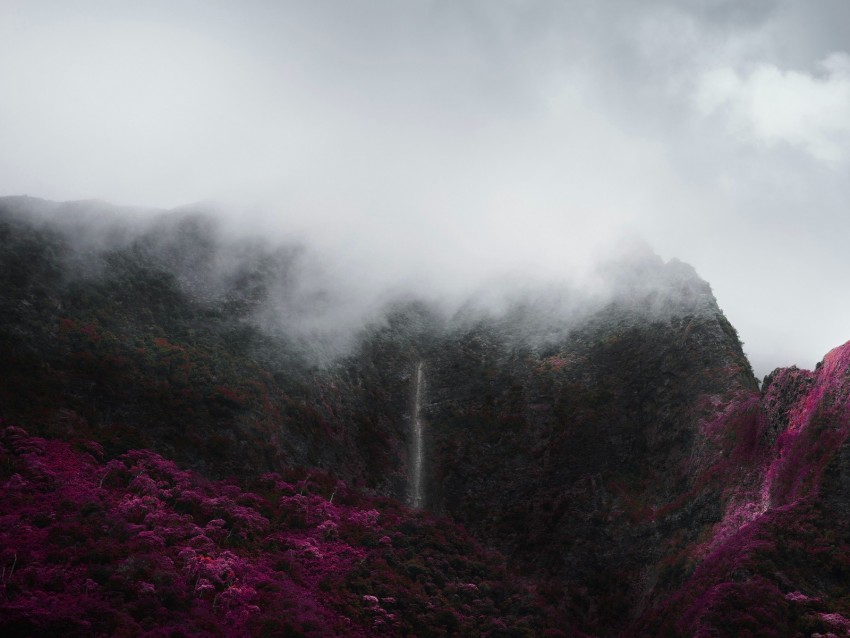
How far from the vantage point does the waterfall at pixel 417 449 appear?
60.4 metres

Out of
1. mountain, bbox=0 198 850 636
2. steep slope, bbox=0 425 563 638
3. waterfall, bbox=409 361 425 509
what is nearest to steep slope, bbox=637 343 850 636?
mountain, bbox=0 198 850 636

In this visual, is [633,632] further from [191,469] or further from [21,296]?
[21,296]

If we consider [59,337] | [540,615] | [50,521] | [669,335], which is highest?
[669,335]

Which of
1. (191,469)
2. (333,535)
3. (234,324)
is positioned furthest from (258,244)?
(333,535)

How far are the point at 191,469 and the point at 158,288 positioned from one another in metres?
23.8

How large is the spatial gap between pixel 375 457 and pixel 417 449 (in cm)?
610


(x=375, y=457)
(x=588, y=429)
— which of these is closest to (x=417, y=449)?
(x=375, y=457)

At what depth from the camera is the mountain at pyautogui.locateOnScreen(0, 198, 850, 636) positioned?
115ft

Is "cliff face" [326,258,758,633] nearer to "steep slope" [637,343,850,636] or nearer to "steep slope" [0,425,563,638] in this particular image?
"steep slope" [637,343,850,636]

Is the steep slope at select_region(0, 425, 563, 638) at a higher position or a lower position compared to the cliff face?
lower

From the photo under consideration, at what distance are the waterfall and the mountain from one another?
45 centimetres

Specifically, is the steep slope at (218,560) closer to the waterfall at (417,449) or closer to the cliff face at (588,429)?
the waterfall at (417,449)

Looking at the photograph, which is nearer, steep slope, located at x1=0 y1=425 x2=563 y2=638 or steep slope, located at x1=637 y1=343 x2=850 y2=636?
steep slope, located at x1=0 y1=425 x2=563 y2=638

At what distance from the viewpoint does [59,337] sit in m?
48.3
